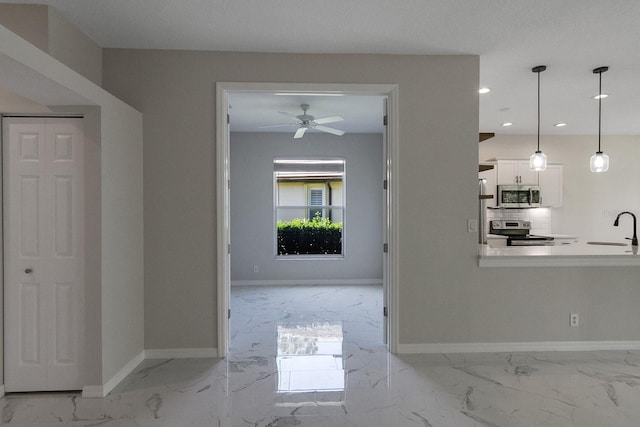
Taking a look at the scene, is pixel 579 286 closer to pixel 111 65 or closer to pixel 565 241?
pixel 565 241

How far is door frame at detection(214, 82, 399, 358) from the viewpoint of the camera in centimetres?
355

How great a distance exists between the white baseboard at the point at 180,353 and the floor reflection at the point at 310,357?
0.62m

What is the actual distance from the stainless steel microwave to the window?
2.82 metres

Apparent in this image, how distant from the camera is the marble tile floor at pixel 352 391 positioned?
254cm

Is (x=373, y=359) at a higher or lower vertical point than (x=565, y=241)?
lower

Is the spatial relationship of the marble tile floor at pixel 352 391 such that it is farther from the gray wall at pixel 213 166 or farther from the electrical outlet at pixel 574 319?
the gray wall at pixel 213 166

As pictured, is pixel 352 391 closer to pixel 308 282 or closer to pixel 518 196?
pixel 308 282

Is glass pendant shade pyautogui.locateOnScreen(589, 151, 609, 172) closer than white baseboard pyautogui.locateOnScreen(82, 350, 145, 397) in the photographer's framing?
No

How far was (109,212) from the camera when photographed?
116 inches

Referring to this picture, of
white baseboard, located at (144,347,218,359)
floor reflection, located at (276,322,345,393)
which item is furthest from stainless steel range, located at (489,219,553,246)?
white baseboard, located at (144,347,218,359)

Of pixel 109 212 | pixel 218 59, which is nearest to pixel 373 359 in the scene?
pixel 109 212

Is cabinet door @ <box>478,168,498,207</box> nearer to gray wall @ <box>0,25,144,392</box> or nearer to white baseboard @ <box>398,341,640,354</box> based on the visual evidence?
white baseboard @ <box>398,341,640,354</box>

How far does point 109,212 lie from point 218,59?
1.64 meters

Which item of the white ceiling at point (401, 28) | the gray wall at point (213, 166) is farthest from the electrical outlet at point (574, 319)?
the white ceiling at point (401, 28)
